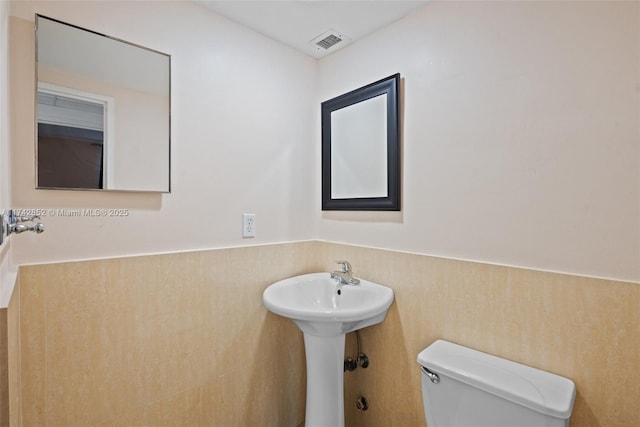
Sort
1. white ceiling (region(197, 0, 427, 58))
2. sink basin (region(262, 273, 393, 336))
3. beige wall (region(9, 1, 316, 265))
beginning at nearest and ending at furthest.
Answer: beige wall (region(9, 1, 316, 265)) < sink basin (region(262, 273, 393, 336)) < white ceiling (region(197, 0, 427, 58))

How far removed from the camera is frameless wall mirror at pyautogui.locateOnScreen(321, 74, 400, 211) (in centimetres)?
150

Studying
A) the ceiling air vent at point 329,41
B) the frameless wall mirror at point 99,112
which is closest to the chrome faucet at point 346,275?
the frameless wall mirror at point 99,112

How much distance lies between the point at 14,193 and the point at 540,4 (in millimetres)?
1890

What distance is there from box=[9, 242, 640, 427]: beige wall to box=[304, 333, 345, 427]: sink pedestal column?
0.80 feet

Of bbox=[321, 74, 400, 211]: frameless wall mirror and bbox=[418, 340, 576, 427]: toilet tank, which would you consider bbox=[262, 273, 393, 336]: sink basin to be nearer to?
bbox=[418, 340, 576, 427]: toilet tank

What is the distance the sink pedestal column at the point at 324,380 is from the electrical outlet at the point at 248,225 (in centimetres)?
56

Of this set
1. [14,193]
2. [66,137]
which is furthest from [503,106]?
[14,193]

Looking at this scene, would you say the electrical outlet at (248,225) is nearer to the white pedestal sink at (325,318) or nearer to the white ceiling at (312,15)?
the white pedestal sink at (325,318)

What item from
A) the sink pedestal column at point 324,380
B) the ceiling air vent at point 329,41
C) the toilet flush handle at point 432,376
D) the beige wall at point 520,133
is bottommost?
the sink pedestal column at point 324,380

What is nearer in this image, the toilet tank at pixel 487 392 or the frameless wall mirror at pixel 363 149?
the toilet tank at pixel 487 392

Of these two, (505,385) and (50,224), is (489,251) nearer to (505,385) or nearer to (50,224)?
(505,385)

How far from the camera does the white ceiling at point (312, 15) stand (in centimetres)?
140

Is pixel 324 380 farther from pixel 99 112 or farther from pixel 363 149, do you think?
pixel 99 112

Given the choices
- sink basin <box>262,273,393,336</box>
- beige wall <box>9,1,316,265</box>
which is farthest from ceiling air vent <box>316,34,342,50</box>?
sink basin <box>262,273,393,336</box>
